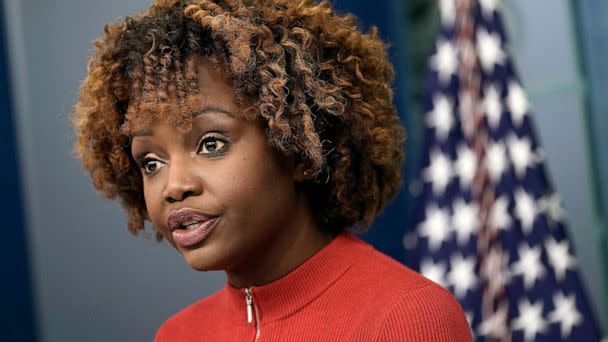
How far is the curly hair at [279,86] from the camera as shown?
64.6 inches

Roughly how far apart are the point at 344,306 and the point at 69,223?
1756mm

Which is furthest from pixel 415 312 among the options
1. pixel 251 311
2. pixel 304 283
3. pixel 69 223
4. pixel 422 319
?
pixel 69 223

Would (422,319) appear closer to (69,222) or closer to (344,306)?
(344,306)

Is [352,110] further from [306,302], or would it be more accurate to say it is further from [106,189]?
[106,189]

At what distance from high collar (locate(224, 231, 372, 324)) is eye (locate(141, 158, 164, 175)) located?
312 mm

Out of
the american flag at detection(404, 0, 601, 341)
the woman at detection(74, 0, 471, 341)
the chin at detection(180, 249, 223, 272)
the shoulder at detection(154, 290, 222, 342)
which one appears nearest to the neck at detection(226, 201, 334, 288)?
the woman at detection(74, 0, 471, 341)

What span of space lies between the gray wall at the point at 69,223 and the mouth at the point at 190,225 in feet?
4.80

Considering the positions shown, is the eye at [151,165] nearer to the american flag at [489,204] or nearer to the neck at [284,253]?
the neck at [284,253]

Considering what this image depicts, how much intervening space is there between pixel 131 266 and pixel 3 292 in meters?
0.44

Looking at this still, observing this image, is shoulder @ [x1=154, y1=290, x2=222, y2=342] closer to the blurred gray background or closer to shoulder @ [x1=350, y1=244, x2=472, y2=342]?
shoulder @ [x1=350, y1=244, x2=472, y2=342]

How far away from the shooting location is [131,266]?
122 inches

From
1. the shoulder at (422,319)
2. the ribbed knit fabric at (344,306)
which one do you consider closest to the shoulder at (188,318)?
the ribbed knit fabric at (344,306)

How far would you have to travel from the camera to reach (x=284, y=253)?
5.73ft

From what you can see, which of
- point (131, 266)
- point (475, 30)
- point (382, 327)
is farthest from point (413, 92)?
point (382, 327)
